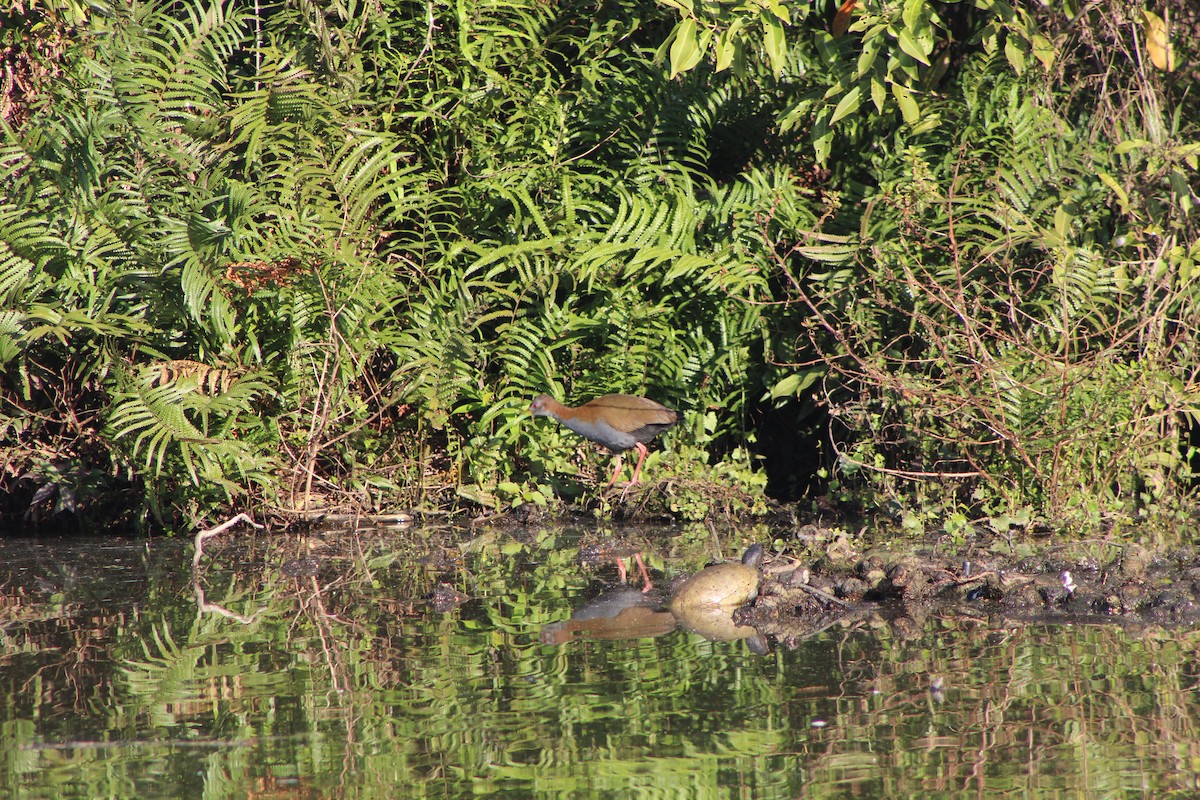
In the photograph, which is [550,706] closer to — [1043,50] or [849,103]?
[849,103]

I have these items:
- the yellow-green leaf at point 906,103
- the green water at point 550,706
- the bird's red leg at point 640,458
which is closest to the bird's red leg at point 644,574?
the green water at point 550,706

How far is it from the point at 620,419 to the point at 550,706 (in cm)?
355

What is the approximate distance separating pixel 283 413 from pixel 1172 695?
216 inches

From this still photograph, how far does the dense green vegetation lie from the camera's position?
7.15 meters

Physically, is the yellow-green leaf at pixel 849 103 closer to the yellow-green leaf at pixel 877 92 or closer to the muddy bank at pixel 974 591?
the yellow-green leaf at pixel 877 92

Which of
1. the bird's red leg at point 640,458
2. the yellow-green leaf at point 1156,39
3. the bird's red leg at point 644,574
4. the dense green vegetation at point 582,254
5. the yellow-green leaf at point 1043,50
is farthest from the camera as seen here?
the bird's red leg at point 640,458

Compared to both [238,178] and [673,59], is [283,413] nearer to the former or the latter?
[238,178]

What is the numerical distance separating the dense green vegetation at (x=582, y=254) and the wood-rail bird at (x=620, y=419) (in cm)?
49

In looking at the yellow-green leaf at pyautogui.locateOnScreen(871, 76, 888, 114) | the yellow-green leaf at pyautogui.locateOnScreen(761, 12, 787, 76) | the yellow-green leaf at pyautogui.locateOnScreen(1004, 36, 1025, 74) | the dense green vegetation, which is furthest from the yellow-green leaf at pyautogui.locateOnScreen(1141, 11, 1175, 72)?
the yellow-green leaf at pyautogui.locateOnScreen(761, 12, 787, 76)

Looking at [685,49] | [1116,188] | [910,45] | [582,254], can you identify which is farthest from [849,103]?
[582,254]

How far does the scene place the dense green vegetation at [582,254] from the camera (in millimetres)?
7148

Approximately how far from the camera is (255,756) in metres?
3.85

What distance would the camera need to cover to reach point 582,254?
312 inches

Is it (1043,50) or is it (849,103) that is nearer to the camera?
(849,103)
